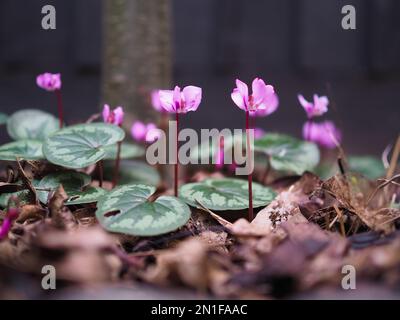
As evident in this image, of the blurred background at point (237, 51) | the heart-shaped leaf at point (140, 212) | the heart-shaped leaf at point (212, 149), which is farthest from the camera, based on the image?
the blurred background at point (237, 51)

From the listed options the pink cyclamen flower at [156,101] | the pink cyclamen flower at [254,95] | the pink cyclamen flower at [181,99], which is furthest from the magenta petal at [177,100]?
the pink cyclamen flower at [156,101]

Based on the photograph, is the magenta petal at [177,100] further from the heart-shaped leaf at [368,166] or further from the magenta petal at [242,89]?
the heart-shaped leaf at [368,166]

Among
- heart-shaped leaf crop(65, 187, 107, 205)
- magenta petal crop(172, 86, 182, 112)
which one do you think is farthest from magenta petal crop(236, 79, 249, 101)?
heart-shaped leaf crop(65, 187, 107, 205)

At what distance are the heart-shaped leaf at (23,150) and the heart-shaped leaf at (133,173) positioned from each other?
0.19 metres

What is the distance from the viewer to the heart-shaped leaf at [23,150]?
44.5 inches

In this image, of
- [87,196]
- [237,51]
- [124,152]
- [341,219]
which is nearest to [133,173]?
[124,152]

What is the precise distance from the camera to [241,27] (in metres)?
5.62

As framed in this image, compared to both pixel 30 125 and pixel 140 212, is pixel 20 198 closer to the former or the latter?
pixel 140 212

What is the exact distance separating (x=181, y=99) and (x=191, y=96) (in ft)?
0.07

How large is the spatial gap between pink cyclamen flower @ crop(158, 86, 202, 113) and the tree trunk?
85 cm

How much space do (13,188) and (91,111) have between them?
4.13 metres

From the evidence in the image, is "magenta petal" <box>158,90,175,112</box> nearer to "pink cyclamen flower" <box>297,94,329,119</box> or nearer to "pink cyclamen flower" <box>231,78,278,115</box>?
"pink cyclamen flower" <box>231,78,278,115</box>
